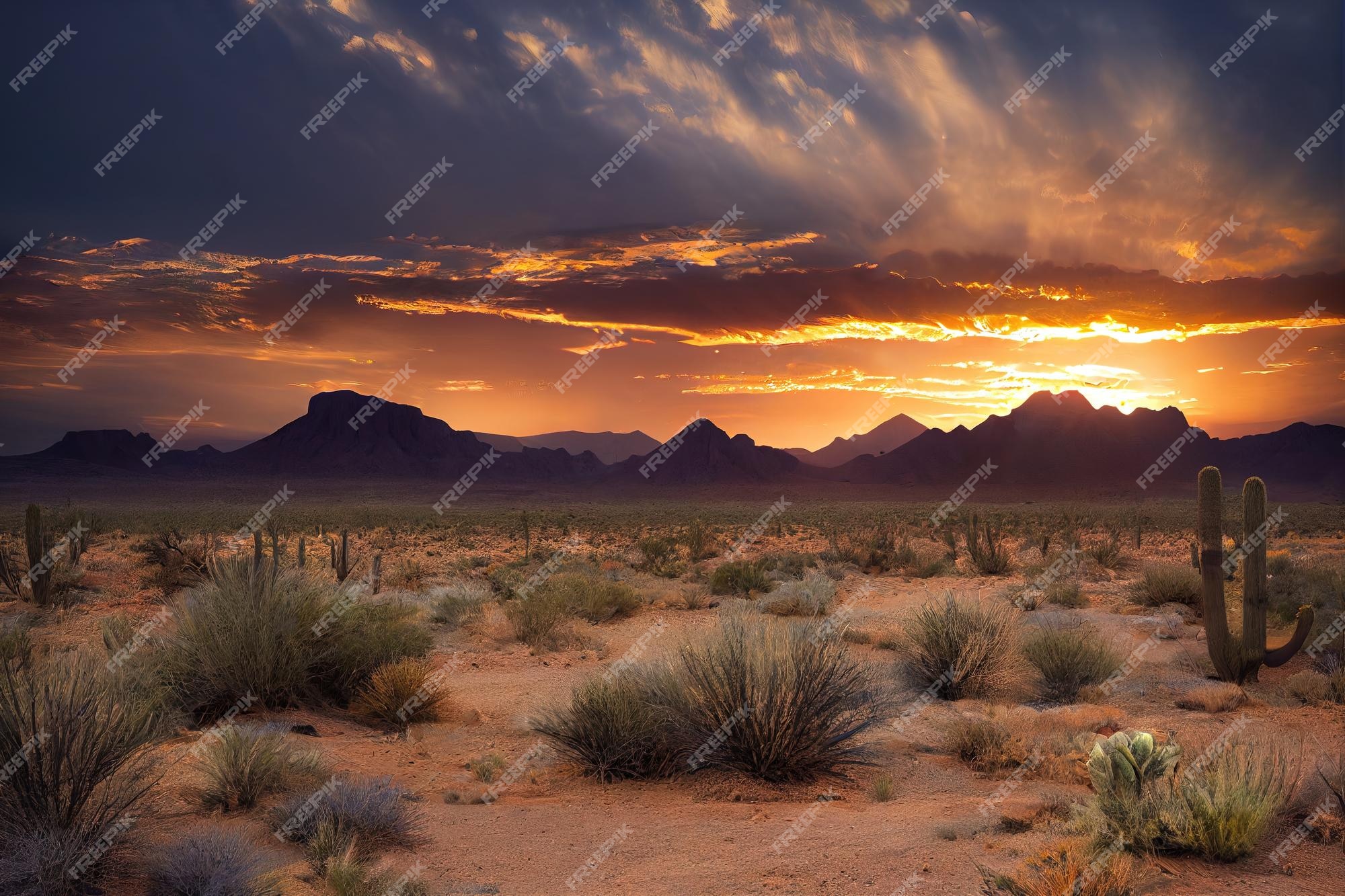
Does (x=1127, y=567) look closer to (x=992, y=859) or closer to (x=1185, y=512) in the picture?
(x=992, y=859)

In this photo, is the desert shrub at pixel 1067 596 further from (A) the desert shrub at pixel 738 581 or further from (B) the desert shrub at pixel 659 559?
(B) the desert shrub at pixel 659 559

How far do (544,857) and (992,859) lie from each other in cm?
317

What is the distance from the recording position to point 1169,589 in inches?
690

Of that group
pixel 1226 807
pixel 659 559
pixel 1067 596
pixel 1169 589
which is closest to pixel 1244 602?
pixel 1226 807

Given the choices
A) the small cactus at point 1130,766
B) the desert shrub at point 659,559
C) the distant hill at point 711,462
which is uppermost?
the distant hill at point 711,462

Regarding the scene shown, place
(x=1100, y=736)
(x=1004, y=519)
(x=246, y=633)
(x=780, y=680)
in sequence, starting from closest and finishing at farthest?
(x=780, y=680) → (x=1100, y=736) → (x=246, y=633) → (x=1004, y=519)

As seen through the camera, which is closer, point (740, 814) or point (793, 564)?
point (740, 814)

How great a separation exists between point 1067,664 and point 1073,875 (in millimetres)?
6829

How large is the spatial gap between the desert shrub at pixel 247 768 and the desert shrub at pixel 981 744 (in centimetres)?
611

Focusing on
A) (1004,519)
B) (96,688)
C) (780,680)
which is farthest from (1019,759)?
(1004,519)

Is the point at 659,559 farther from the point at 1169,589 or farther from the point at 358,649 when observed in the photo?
the point at 358,649

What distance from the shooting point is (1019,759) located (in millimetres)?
8141

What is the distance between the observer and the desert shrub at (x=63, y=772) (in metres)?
5.07

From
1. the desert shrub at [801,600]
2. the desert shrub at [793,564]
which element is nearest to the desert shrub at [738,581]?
the desert shrub at [801,600]
